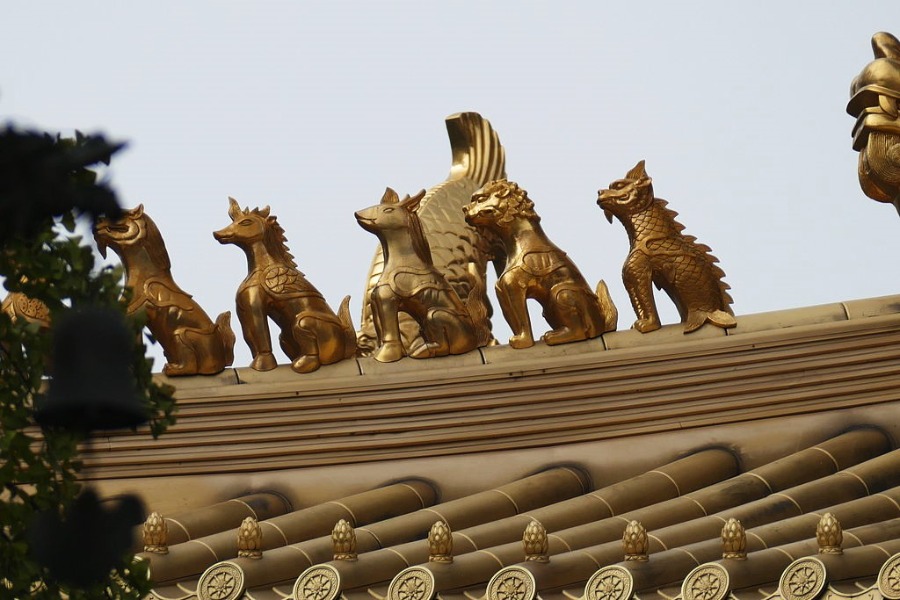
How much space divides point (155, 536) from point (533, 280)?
77.1 inches

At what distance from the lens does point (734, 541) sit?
19.0ft

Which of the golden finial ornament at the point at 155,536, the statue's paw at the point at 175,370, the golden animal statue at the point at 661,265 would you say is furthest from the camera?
the statue's paw at the point at 175,370

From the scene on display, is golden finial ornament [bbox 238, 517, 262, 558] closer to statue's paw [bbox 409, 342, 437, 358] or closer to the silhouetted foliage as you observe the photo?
statue's paw [bbox 409, 342, 437, 358]

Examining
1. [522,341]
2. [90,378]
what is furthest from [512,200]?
[90,378]

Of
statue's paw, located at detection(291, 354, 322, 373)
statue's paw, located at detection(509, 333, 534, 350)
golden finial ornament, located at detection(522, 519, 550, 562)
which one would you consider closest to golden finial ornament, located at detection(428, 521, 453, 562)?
golden finial ornament, located at detection(522, 519, 550, 562)

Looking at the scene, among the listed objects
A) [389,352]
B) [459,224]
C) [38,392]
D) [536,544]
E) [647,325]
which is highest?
[459,224]

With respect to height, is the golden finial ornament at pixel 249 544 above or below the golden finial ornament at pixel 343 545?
above

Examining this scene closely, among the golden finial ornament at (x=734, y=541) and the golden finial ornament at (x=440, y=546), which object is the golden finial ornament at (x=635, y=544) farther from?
the golden finial ornament at (x=440, y=546)

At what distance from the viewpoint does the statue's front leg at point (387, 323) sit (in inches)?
307

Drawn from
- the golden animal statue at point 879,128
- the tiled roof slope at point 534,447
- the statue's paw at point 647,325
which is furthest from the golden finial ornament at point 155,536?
the golden animal statue at point 879,128

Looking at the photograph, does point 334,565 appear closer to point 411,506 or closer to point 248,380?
point 411,506

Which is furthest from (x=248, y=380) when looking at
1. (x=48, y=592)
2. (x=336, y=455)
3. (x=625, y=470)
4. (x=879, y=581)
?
(x=48, y=592)

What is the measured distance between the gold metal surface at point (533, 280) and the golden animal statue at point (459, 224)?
1.06 meters

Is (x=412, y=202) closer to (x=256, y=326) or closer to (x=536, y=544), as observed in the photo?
(x=256, y=326)
